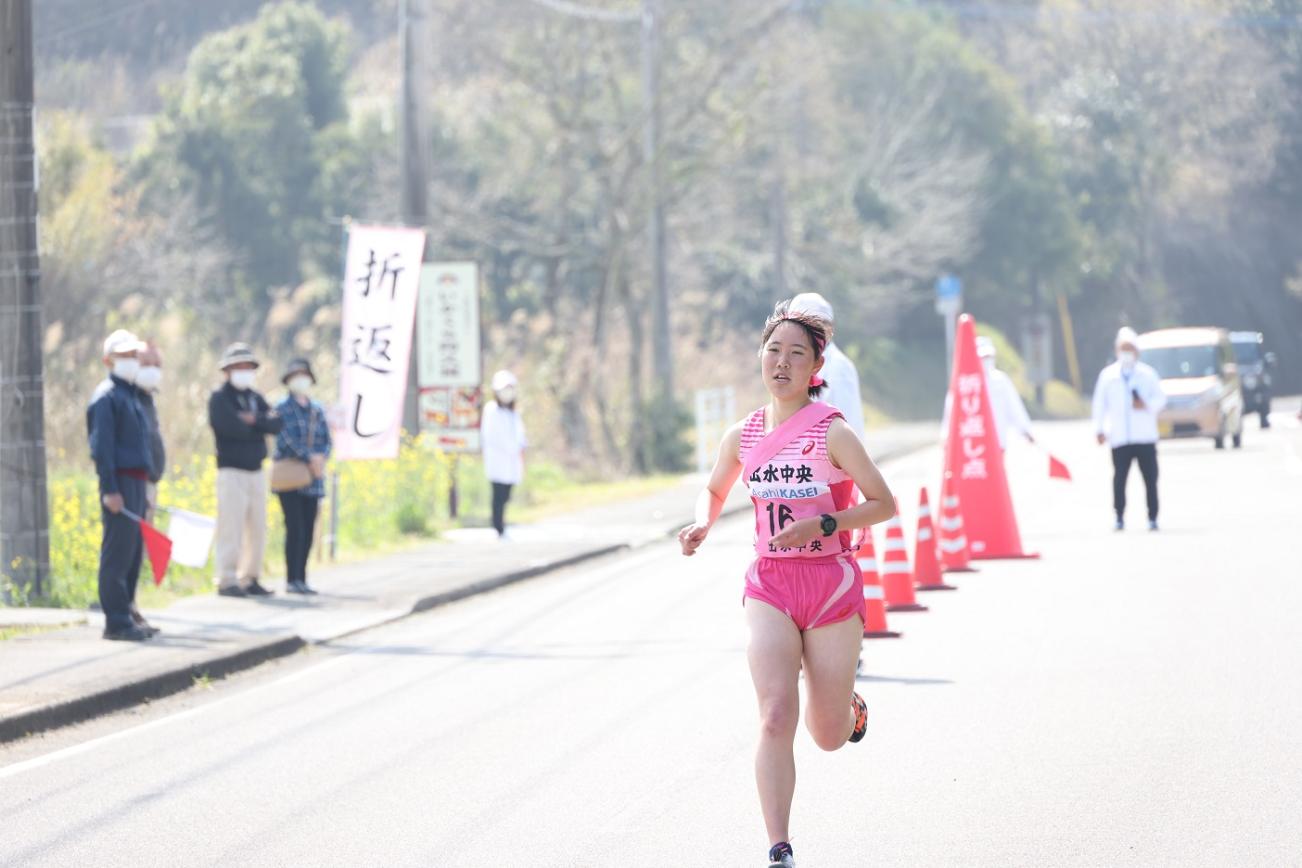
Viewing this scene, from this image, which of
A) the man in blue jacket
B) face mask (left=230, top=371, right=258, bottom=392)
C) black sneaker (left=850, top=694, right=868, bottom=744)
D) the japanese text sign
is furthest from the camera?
the japanese text sign

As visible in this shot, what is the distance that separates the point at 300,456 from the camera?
15.3 m

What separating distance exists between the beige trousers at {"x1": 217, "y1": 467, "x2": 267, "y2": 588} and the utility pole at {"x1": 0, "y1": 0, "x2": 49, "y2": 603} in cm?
132

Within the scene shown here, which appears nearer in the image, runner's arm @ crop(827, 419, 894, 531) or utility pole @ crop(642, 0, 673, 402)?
runner's arm @ crop(827, 419, 894, 531)

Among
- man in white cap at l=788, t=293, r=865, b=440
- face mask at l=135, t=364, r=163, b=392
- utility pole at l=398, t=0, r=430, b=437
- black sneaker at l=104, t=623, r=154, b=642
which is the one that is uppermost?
utility pole at l=398, t=0, r=430, b=437

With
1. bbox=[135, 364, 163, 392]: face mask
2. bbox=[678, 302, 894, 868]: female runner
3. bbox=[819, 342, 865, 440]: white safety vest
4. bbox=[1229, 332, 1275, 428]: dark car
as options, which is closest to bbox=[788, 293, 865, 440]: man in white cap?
bbox=[819, 342, 865, 440]: white safety vest

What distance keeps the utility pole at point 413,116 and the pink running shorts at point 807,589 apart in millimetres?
15417

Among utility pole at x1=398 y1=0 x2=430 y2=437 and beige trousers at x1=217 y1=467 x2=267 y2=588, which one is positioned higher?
utility pole at x1=398 y1=0 x2=430 y2=437

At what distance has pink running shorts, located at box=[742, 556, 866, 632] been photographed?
6141 mm

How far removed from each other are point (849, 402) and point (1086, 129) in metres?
54.9

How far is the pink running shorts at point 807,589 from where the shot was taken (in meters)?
6.14

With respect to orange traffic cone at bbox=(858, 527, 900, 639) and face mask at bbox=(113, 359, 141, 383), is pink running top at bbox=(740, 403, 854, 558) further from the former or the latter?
face mask at bbox=(113, 359, 141, 383)

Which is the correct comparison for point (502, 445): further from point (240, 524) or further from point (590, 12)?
point (590, 12)

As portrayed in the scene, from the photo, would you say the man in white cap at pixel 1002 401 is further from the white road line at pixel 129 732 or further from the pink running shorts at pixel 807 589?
the pink running shorts at pixel 807 589

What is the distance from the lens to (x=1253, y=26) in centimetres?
6744
